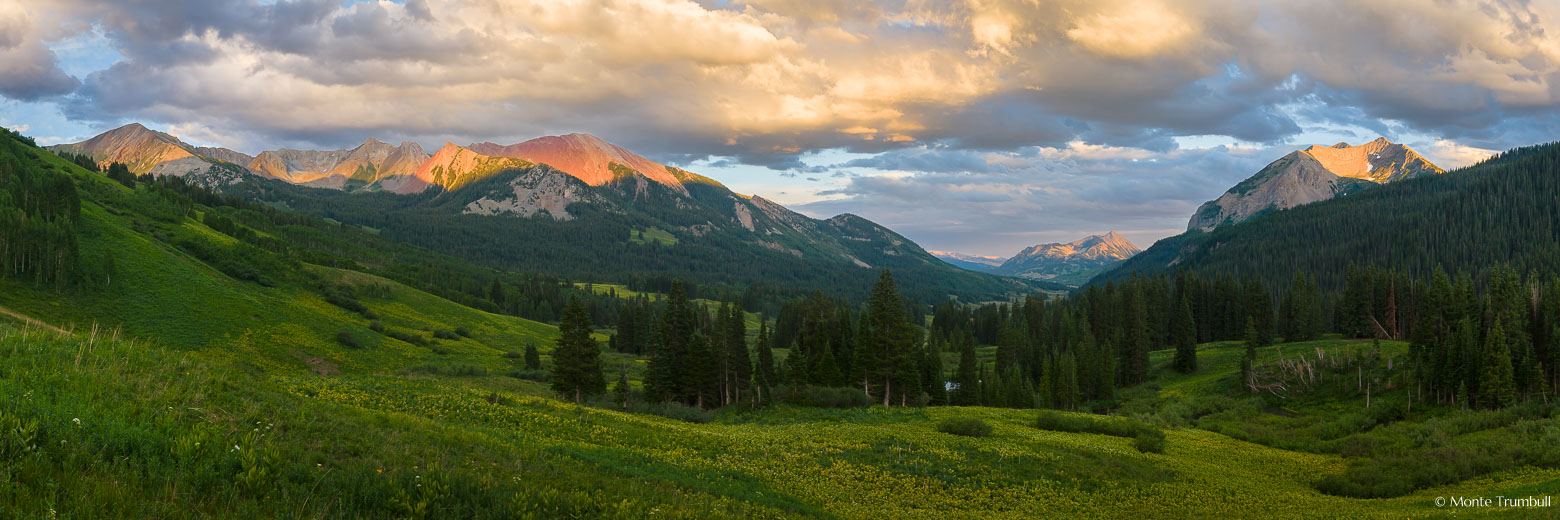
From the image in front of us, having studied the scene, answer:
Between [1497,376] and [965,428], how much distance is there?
178 feet

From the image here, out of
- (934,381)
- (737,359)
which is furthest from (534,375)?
(934,381)

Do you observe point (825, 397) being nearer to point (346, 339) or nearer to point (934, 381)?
point (934, 381)

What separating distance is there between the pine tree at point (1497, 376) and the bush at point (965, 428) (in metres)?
51.2

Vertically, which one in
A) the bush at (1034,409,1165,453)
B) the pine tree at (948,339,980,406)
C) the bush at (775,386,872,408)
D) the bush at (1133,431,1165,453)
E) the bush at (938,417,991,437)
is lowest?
the pine tree at (948,339,980,406)

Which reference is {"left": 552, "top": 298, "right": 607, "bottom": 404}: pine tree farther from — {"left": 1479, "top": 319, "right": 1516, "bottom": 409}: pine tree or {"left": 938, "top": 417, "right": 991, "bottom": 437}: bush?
{"left": 1479, "top": 319, "right": 1516, "bottom": 409}: pine tree

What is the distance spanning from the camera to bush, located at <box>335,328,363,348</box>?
88000mm

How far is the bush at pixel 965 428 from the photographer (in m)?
41.1

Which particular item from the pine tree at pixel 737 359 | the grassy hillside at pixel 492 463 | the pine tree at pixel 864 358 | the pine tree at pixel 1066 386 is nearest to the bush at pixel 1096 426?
the grassy hillside at pixel 492 463

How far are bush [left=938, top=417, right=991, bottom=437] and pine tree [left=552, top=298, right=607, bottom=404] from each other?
3388cm

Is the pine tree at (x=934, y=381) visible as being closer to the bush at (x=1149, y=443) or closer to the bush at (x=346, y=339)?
the bush at (x=1149, y=443)

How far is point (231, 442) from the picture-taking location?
12.0m

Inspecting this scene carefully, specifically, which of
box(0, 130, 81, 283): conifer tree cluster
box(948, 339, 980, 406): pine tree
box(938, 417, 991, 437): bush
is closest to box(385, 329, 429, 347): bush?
box(0, 130, 81, 283): conifer tree cluster

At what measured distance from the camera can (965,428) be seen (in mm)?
41344

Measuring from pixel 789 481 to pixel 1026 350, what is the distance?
99666 millimetres
